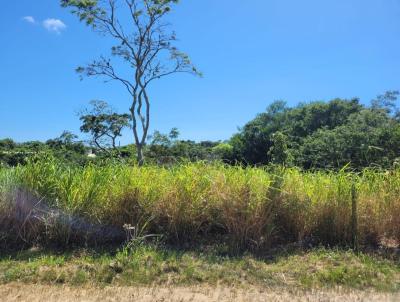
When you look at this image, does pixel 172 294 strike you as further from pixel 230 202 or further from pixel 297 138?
pixel 297 138

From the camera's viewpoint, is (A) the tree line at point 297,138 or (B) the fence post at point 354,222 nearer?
(B) the fence post at point 354,222

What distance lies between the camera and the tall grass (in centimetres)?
547

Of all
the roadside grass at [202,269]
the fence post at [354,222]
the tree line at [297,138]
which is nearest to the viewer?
the roadside grass at [202,269]

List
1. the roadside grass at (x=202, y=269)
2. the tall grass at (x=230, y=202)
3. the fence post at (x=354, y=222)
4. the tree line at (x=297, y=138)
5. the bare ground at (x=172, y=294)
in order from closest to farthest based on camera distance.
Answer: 1. the bare ground at (x=172, y=294)
2. the roadside grass at (x=202, y=269)
3. the fence post at (x=354, y=222)
4. the tall grass at (x=230, y=202)
5. the tree line at (x=297, y=138)

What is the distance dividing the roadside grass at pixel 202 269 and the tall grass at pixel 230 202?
44 centimetres

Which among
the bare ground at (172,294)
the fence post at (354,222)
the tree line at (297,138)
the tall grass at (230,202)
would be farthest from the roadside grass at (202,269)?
the tree line at (297,138)

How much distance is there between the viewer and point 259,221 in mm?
5395

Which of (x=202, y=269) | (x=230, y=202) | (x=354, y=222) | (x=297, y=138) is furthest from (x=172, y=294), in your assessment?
(x=297, y=138)

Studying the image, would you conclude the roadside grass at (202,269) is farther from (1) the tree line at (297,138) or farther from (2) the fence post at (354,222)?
(1) the tree line at (297,138)

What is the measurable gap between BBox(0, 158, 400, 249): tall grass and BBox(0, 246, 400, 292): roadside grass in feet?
1.43

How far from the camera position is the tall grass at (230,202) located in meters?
5.47

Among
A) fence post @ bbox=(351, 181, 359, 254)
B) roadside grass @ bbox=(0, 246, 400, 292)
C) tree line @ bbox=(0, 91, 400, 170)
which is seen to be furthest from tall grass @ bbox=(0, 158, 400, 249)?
tree line @ bbox=(0, 91, 400, 170)

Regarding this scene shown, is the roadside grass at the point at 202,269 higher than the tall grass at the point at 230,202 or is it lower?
lower

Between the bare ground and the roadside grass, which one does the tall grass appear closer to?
the roadside grass
